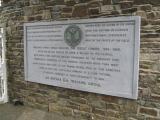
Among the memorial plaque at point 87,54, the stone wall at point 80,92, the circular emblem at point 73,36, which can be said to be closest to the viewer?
the stone wall at point 80,92

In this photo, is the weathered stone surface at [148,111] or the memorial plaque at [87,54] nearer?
the weathered stone surface at [148,111]

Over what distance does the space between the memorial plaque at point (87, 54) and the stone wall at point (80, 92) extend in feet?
0.33

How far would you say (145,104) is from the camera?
3562 millimetres

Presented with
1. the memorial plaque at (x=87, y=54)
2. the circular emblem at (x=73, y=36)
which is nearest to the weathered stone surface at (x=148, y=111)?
the memorial plaque at (x=87, y=54)

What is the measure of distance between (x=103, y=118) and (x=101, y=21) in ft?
4.40

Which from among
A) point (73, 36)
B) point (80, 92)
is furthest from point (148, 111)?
point (73, 36)

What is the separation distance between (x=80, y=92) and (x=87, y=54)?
1.96 feet

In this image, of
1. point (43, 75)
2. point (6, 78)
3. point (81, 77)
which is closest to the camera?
point (81, 77)

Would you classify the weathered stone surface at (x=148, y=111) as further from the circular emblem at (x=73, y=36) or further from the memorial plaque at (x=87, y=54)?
the circular emblem at (x=73, y=36)

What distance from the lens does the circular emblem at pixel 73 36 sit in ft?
13.5

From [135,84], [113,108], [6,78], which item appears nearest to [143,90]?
[135,84]

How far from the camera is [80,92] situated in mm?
4227

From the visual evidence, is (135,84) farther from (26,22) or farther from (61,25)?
(26,22)

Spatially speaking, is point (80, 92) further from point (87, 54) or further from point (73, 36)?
point (73, 36)
